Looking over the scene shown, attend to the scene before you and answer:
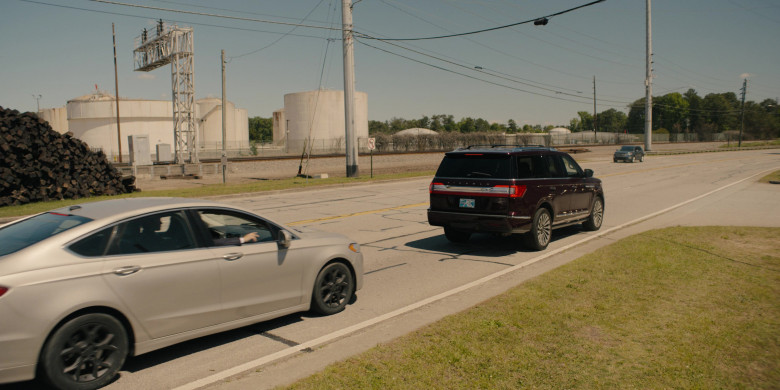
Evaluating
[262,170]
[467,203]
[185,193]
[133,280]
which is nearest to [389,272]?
[467,203]

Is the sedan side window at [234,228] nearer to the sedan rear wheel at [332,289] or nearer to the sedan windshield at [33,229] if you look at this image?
the sedan rear wheel at [332,289]

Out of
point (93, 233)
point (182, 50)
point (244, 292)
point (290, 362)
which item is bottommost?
point (290, 362)

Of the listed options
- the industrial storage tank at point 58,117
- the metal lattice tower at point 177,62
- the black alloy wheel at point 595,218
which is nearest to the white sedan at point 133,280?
the black alloy wheel at point 595,218

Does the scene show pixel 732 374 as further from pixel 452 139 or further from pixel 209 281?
pixel 452 139

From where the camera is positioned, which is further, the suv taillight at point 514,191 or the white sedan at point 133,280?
the suv taillight at point 514,191

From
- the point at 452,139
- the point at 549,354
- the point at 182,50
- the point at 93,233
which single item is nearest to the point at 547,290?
the point at 549,354

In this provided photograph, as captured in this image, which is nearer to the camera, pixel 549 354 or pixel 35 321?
pixel 35 321

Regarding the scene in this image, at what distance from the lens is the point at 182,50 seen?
46094mm

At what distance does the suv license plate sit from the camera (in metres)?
10.00

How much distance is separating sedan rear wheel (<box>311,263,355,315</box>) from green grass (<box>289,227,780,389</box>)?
128 centimetres

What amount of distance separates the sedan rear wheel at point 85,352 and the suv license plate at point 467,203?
6522 millimetres

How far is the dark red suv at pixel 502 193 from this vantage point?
973 cm

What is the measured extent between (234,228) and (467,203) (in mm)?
5139

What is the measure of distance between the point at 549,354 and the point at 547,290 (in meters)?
2.28
